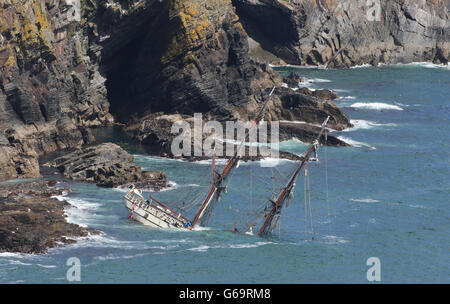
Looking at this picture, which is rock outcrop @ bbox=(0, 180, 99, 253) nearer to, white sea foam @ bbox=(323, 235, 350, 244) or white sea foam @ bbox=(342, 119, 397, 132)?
white sea foam @ bbox=(323, 235, 350, 244)

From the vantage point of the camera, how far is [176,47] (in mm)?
125375

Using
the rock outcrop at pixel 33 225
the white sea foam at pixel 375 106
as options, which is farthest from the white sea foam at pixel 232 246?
the white sea foam at pixel 375 106

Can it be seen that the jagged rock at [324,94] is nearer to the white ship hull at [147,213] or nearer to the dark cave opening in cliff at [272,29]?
the dark cave opening in cliff at [272,29]

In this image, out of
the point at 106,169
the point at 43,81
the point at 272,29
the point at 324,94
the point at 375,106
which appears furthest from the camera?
the point at 272,29

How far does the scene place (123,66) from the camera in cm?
13550

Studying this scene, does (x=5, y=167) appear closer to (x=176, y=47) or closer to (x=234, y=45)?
(x=176, y=47)

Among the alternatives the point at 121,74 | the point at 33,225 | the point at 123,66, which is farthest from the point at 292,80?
the point at 33,225

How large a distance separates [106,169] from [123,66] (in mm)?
42873

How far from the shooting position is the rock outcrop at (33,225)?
70.7m

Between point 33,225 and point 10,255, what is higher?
point 33,225

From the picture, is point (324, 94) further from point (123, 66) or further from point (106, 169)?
point (106, 169)

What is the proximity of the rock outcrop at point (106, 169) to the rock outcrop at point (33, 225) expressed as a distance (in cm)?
1151

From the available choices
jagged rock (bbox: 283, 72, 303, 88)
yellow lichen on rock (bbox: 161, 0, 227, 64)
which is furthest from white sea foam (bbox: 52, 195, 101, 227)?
jagged rock (bbox: 283, 72, 303, 88)
